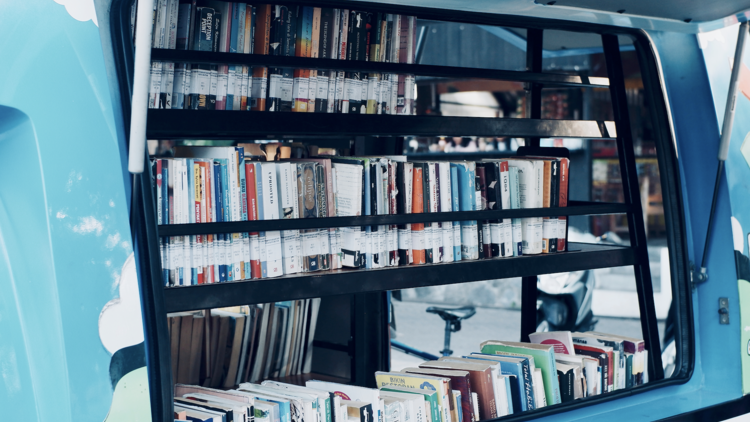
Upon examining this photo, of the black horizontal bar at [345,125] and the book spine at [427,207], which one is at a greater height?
the black horizontal bar at [345,125]

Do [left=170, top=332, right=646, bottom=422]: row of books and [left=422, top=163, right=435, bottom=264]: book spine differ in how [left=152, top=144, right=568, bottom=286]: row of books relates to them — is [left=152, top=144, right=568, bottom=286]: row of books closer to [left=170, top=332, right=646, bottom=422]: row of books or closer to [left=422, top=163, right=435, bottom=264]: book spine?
[left=422, top=163, right=435, bottom=264]: book spine

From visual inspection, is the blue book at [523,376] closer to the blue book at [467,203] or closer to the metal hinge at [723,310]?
the blue book at [467,203]

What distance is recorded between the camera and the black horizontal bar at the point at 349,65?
1807 millimetres

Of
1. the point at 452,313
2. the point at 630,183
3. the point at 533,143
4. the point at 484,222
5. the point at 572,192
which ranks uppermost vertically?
the point at 533,143

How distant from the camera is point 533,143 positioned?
303 centimetres

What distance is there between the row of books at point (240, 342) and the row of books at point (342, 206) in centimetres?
90

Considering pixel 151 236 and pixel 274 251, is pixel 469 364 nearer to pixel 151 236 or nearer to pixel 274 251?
pixel 274 251

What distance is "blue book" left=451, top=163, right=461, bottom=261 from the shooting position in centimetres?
231

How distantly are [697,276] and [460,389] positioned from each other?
1.06m

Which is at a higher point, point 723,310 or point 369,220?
point 369,220

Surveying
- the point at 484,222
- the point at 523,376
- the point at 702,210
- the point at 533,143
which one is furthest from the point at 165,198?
the point at 702,210

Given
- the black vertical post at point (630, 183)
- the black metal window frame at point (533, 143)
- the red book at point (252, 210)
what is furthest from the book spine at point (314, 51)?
the black vertical post at point (630, 183)

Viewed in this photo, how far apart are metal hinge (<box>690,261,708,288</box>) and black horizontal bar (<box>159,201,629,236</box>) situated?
0.36m

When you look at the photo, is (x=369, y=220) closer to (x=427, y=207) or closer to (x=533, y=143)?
(x=427, y=207)
